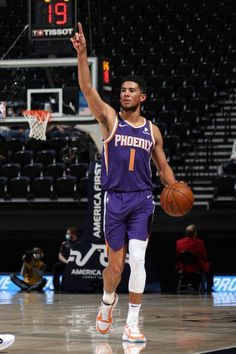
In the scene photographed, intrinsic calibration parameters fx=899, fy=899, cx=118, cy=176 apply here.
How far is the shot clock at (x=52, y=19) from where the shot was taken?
16000mm

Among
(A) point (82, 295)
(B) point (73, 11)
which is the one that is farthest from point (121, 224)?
(B) point (73, 11)

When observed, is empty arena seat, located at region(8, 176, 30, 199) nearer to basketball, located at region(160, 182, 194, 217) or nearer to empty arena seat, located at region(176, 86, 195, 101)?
empty arena seat, located at region(176, 86, 195, 101)

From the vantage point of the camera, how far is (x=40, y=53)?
54.3ft

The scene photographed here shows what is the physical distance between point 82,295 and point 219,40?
12776mm

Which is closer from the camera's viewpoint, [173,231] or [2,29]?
[173,231]

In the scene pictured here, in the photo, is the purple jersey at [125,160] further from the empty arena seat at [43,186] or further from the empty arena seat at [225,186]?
the empty arena seat at [43,186]

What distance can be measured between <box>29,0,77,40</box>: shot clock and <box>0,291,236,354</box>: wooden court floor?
497 centimetres

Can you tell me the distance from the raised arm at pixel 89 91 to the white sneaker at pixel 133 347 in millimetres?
1726

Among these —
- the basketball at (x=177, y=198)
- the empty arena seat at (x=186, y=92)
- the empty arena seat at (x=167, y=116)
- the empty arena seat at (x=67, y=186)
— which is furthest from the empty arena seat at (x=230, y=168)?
the basketball at (x=177, y=198)

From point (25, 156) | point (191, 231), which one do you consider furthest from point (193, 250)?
point (25, 156)

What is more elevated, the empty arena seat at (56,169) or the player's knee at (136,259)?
the player's knee at (136,259)

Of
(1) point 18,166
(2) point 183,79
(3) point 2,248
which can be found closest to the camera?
(3) point 2,248

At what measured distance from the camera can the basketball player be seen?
287 inches

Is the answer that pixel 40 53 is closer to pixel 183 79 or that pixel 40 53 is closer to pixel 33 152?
pixel 33 152
